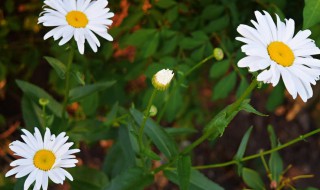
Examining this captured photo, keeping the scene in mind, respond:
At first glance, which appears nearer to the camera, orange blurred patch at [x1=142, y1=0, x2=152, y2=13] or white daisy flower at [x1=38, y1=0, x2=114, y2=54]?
white daisy flower at [x1=38, y1=0, x2=114, y2=54]

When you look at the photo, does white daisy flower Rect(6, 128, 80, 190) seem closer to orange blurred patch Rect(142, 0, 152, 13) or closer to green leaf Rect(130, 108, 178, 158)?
green leaf Rect(130, 108, 178, 158)

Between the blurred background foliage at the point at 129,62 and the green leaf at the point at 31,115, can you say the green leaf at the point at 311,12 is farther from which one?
the green leaf at the point at 31,115

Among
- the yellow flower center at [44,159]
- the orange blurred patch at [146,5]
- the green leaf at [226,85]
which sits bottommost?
the yellow flower center at [44,159]

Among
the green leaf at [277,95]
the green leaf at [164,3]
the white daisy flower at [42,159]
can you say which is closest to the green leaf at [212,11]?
the green leaf at [164,3]

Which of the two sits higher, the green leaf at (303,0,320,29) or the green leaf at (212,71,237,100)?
the green leaf at (212,71,237,100)

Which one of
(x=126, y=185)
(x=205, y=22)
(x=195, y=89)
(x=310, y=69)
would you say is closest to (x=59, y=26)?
(x=126, y=185)

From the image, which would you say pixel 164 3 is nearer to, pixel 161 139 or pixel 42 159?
pixel 161 139

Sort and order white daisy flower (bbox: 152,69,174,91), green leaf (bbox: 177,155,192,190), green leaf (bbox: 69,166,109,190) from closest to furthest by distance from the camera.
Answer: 1. white daisy flower (bbox: 152,69,174,91)
2. green leaf (bbox: 177,155,192,190)
3. green leaf (bbox: 69,166,109,190)

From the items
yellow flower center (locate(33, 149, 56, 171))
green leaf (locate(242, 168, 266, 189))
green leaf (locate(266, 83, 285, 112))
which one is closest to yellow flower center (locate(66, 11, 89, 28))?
yellow flower center (locate(33, 149, 56, 171))
